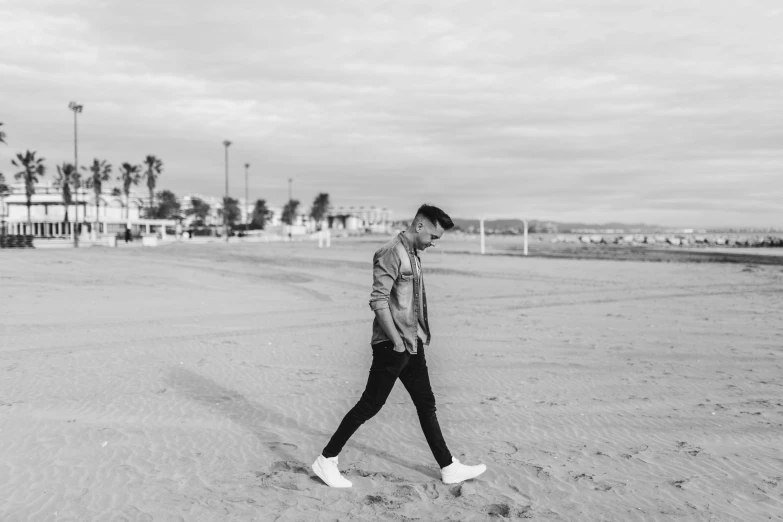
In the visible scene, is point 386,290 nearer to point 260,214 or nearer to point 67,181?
point 67,181

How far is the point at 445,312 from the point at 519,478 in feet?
32.4

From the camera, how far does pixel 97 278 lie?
67.7 ft

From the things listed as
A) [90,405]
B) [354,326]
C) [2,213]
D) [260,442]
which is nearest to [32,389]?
[90,405]

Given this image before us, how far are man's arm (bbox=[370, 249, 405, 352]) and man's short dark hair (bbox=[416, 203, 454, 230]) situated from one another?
347 mm

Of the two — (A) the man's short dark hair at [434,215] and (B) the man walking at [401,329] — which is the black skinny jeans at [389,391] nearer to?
(B) the man walking at [401,329]

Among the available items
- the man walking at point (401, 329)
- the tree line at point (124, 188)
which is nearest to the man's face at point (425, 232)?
the man walking at point (401, 329)

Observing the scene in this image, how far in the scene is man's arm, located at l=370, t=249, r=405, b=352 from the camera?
4297 mm

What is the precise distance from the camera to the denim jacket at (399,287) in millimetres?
4324

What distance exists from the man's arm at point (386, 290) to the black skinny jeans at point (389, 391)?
13cm

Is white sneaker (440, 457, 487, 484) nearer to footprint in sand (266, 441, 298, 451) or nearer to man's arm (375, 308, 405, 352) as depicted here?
man's arm (375, 308, 405, 352)

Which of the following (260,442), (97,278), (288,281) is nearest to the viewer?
(260,442)

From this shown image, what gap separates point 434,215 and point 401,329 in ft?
2.67

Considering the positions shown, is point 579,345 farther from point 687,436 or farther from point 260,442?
point 260,442

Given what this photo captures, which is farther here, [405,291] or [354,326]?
[354,326]
